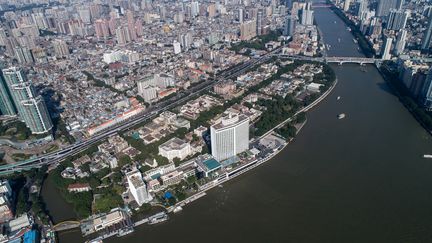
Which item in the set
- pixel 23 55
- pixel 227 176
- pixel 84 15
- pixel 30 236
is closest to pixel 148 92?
pixel 227 176

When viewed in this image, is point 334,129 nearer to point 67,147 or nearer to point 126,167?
point 126,167

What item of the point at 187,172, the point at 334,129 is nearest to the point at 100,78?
the point at 187,172

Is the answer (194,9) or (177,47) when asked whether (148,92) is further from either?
(194,9)

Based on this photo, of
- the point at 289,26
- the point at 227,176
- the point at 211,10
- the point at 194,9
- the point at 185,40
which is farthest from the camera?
the point at 194,9

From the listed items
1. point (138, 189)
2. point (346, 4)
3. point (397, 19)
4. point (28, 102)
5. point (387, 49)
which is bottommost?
point (138, 189)

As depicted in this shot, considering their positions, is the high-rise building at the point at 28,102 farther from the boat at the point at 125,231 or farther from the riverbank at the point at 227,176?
the boat at the point at 125,231

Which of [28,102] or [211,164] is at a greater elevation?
[28,102]

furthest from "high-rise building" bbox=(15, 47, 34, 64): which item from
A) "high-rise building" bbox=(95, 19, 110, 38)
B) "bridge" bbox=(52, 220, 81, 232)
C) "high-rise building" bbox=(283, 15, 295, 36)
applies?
"high-rise building" bbox=(283, 15, 295, 36)
